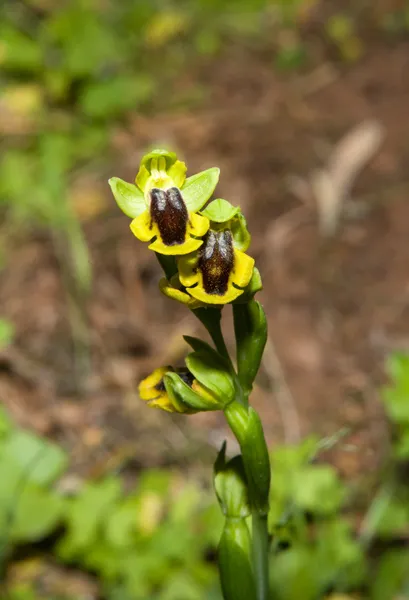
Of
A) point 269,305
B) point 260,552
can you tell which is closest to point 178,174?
point 260,552

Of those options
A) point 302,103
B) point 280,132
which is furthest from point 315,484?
point 302,103

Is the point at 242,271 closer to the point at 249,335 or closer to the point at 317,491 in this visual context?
the point at 249,335

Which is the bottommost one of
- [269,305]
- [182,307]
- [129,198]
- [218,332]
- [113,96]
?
[218,332]

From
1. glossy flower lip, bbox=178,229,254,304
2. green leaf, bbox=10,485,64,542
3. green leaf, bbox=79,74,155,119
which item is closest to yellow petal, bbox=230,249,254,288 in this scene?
glossy flower lip, bbox=178,229,254,304

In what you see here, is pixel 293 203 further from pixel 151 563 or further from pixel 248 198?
pixel 151 563

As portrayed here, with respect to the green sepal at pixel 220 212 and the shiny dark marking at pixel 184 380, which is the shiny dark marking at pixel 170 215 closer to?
Answer: the green sepal at pixel 220 212

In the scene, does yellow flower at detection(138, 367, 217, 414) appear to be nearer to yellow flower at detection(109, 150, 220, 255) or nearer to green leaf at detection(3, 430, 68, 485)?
yellow flower at detection(109, 150, 220, 255)
